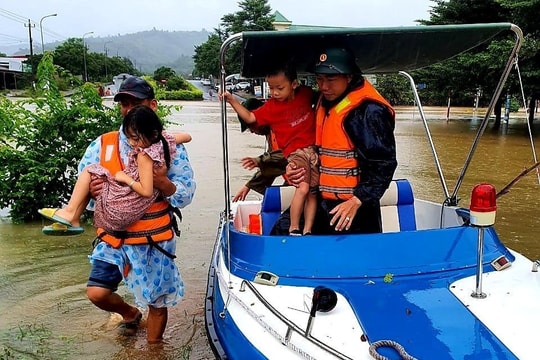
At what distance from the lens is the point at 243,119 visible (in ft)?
13.5

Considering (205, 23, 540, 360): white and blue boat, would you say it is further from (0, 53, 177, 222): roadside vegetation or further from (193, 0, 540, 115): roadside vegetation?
(193, 0, 540, 115): roadside vegetation

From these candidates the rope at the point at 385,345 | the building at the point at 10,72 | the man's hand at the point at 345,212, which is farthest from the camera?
the building at the point at 10,72

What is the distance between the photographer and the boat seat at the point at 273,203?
415 centimetres

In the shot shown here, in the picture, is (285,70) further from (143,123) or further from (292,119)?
(143,123)

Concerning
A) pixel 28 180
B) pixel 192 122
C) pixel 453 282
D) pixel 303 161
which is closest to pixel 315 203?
pixel 303 161

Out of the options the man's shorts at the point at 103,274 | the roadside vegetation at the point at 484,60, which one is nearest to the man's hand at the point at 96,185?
the man's shorts at the point at 103,274

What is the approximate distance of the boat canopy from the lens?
309 centimetres

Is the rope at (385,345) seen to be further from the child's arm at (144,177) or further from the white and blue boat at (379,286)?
the child's arm at (144,177)

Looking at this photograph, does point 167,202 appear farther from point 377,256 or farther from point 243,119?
point 377,256

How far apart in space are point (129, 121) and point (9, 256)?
4.02 m

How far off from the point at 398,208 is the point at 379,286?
1.28 meters

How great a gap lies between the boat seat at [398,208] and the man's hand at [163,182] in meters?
1.49

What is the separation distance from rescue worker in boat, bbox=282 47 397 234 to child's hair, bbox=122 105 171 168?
3.23ft

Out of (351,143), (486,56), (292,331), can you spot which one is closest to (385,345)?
(292,331)
